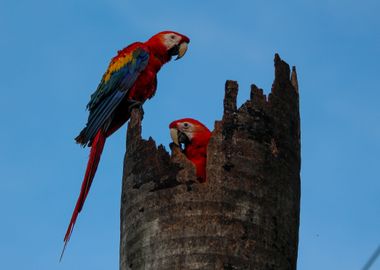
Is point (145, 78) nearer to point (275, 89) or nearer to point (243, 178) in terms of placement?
point (275, 89)

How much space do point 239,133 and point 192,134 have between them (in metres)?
1.21

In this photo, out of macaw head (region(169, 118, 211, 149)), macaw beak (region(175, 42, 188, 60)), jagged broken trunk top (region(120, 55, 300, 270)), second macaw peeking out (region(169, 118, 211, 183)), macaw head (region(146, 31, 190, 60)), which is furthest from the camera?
macaw beak (region(175, 42, 188, 60))

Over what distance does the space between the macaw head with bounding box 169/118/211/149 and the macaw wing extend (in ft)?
2.84

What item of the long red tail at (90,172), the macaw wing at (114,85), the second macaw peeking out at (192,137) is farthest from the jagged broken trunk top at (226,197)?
the macaw wing at (114,85)

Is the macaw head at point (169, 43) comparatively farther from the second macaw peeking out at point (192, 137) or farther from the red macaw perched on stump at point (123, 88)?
the second macaw peeking out at point (192, 137)

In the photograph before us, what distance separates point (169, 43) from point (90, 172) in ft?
6.97

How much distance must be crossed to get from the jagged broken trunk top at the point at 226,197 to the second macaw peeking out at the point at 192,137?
28cm

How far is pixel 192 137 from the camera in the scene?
6.42m

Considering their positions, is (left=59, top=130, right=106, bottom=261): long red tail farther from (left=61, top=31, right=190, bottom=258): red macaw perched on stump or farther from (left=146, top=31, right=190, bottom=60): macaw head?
(left=146, top=31, right=190, bottom=60): macaw head

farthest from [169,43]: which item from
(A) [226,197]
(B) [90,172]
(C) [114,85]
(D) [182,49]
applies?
(A) [226,197]

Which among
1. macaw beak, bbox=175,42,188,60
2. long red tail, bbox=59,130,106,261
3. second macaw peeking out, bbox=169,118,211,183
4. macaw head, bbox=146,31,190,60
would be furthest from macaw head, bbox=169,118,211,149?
macaw beak, bbox=175,42,188,60

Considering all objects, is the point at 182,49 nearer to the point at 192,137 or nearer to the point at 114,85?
the point at 114,85

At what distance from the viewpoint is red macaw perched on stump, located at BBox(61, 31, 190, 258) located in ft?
24.4

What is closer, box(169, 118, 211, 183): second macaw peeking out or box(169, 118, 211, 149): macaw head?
box(169, 118, 211, 183): second macaw peeking out
